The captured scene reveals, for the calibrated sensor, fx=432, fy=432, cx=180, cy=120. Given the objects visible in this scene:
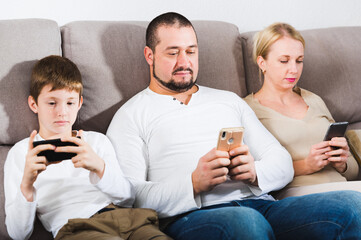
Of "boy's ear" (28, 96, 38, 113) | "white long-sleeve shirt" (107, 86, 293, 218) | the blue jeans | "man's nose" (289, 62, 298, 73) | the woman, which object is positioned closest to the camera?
the blue jeans

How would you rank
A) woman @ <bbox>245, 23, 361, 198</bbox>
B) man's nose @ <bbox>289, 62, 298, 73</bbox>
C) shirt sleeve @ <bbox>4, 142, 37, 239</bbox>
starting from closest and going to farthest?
shirt sleeve @ <bbox>4, 142, 37, 239</bbox> → woman @ <bbox>245, 23, 361, 198</bbox> → man's nose @ <bbox>289, 62, 298, 73</bbox>

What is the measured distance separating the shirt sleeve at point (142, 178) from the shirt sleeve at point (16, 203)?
0.31 meters

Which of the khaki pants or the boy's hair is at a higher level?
the boy's hair

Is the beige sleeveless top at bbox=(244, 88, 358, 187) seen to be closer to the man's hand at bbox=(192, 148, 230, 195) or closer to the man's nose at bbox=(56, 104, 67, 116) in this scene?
the man's hand at bbox=(192, 148, 230, 195)

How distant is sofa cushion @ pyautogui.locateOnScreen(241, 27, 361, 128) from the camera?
1.94 m

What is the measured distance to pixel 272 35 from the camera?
1.77 meters

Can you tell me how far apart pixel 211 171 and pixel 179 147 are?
0.73ft

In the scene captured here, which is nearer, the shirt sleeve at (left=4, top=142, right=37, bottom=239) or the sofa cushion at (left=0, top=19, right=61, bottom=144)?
the shirt sleeve at (left=4, top=142, right=37, bottom=239)

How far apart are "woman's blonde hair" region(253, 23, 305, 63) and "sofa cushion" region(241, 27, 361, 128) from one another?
0.36 ft

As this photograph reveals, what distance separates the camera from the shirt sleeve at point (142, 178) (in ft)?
→ 4.42

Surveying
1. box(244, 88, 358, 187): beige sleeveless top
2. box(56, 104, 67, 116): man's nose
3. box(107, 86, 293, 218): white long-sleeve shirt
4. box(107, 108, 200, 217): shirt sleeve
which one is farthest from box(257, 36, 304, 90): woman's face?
box(56, 104, 67, 116): man's nose

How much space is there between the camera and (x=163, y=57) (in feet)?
5.16

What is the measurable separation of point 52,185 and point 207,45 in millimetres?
869

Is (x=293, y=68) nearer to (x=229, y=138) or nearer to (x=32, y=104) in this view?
(x=229, y=138)
